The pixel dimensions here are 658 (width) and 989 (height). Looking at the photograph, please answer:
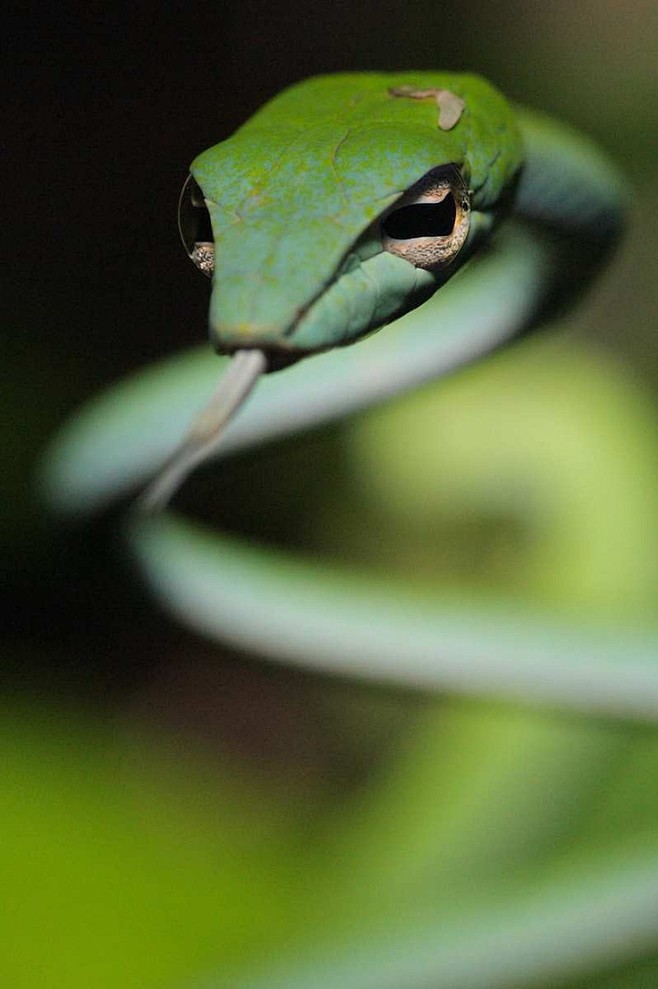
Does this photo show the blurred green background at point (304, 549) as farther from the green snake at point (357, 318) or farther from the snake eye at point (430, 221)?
the snake eye at point (430, 221)

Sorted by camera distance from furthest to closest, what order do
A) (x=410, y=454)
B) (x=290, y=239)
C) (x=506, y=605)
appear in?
(x=410, y=454) → (x=506, y=605) → (x=290, y=239)

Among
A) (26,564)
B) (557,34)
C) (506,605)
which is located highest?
(557,34)

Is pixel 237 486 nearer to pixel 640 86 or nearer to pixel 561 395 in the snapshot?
pixel 561 395

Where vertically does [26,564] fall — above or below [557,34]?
below

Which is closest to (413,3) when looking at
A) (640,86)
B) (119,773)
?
(640,86)

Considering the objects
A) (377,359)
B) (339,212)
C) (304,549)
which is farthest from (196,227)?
(304,549)

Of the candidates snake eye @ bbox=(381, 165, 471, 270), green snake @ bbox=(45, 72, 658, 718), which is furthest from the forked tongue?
snake eye @ bbox=(381, 165, 471, 270)

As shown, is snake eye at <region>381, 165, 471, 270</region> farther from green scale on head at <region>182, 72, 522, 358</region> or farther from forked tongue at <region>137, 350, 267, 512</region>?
forked tongue at <region>137, 350, 267, 512</region>

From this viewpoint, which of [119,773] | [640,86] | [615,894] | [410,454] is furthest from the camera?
[640,86]
